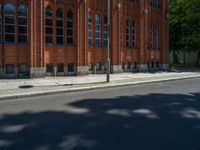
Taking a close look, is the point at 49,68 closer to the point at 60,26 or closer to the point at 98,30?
the point at 60,26

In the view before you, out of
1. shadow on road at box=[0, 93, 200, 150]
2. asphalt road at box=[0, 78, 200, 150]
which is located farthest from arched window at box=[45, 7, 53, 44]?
shadow on road at box=[0, 93, 200, 150]

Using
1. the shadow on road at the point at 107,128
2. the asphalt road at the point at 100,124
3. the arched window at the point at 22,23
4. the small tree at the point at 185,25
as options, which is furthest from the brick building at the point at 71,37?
the shadow on road at the point at 107,128

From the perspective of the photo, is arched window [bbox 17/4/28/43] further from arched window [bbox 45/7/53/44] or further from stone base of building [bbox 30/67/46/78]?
stone base of building [bbox 30/67/46/78]

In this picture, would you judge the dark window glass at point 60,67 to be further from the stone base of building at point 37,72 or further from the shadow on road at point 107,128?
the shadow on road at point 107,128

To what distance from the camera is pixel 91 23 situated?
79.2 feet

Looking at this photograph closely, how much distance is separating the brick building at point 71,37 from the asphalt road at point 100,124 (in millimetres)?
8663

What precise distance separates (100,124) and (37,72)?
13400mm

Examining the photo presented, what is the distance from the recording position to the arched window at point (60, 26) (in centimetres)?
2188

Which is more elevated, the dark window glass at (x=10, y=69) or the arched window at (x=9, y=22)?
the arched window at (x=9, y=22)

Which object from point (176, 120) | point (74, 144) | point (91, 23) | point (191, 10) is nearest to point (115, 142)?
point (74, 144)

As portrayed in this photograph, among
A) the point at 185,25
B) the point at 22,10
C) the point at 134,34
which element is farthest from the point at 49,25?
the point at 185,25

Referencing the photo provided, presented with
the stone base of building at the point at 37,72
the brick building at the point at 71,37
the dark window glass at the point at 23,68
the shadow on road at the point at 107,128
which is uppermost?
the brick building at the point at 71,37

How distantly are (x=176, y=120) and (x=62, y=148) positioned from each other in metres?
3.80

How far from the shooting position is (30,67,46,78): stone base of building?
2002cm
